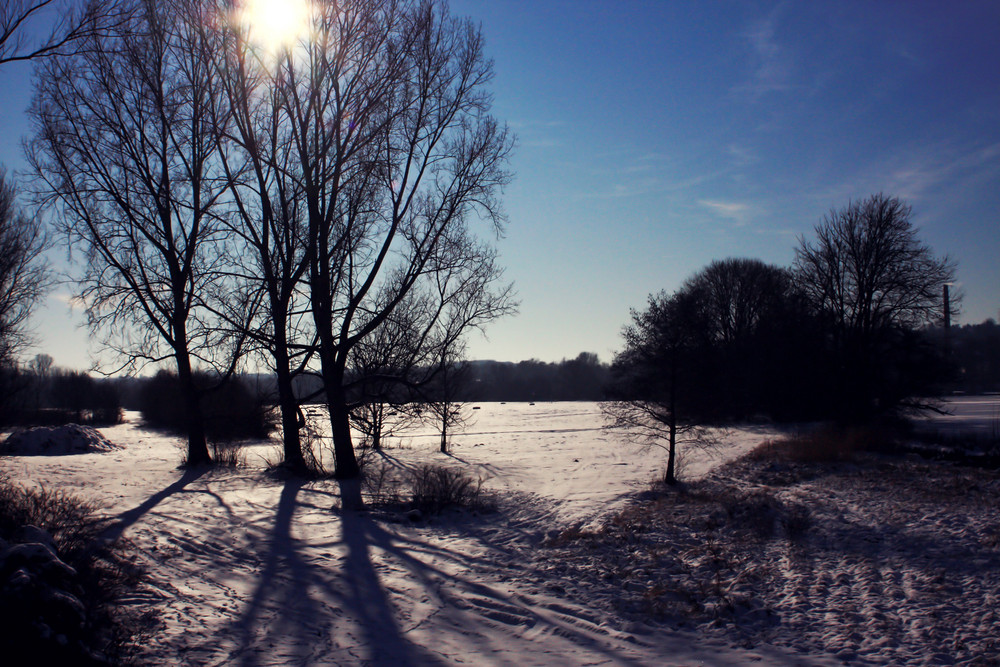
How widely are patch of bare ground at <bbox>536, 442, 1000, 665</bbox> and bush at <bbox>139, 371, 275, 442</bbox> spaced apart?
12.0 metres

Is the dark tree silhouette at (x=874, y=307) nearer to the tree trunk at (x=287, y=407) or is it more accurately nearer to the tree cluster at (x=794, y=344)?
the tree cluster at (x=794, y=344)

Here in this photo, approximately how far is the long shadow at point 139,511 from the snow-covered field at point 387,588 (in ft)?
0.15

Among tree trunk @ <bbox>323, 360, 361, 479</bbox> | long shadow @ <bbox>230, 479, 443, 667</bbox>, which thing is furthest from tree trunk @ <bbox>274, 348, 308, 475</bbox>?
long shadow @ <bbox>230, 479, 443, 667</bbox>

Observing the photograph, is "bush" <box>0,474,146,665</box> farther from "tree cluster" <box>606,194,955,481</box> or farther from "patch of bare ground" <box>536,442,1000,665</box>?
"tree cluster" <box>606,194,955,481</box>

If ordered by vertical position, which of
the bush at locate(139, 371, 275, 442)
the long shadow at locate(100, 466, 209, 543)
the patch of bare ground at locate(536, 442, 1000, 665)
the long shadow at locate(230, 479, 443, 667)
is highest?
the bush at locate(139, 371, 275, 442)

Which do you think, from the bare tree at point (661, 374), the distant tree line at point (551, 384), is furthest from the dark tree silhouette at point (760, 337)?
the distant tree line at point (551, 384)

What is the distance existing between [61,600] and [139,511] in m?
5.86

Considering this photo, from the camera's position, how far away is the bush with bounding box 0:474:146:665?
445cm

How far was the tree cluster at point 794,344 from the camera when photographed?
18.7 meters

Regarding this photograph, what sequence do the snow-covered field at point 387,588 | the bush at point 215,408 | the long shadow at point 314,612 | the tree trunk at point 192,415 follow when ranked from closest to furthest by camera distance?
the long shadow at point 314,612 < the snow-covered field at point 387,588 < the tree trunk at point 192,415 < the bush at point 215,408

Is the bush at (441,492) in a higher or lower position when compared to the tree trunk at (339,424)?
lower

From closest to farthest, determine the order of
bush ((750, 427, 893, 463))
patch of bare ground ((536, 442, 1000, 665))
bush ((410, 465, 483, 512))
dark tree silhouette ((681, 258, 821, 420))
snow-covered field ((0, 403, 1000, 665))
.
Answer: snow-covered field ((0, 403, 1000, 665)) → patch of bare ground ((536, 442, 1000, 665)) → bush ((410, 465, 483, 512)) → bush ((750, 427, 893, 463)) → dark tree silhouette ((681, 258, 821, 420))

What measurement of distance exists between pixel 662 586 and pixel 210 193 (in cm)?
1644

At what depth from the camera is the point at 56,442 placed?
23141 millimetres
